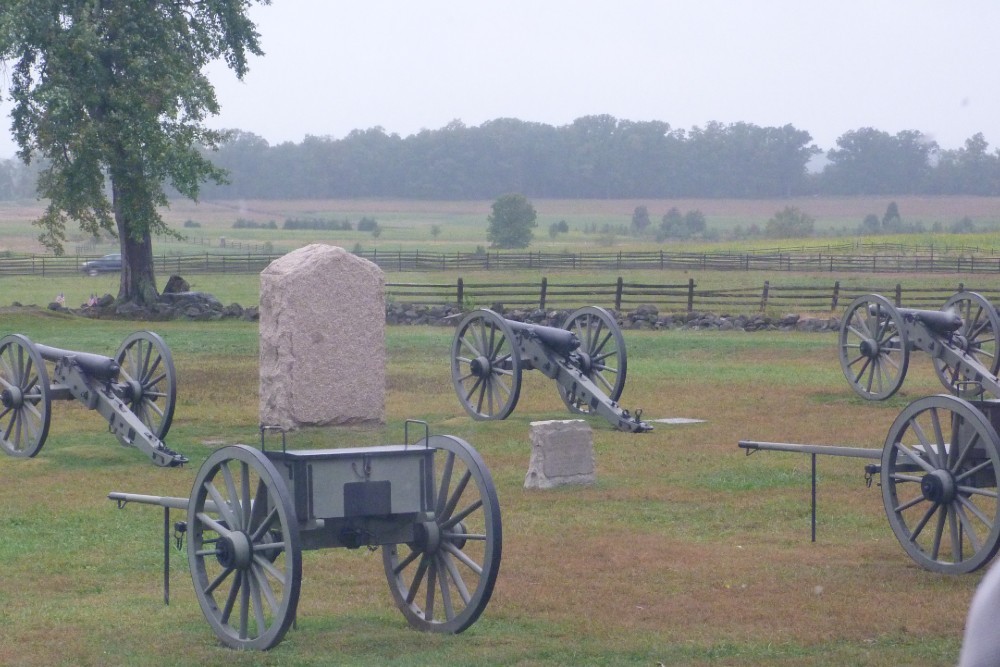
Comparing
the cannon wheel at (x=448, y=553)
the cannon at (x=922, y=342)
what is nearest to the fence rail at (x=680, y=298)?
the cannon at (x=922, y=342)

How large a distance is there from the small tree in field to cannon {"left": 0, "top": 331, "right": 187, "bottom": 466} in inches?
1873

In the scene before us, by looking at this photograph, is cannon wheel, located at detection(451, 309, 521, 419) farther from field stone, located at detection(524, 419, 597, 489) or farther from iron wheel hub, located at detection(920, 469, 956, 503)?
iron wheel hub, located at detection(920, 469, 956, 503)

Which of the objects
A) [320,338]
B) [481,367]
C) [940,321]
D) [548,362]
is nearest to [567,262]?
[940,321]

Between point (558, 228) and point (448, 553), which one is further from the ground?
point (558, 228)

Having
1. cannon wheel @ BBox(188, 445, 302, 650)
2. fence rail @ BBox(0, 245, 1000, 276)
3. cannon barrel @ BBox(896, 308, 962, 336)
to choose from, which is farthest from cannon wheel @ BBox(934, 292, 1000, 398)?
fence rail @ BBox(0, 245, 1000, 276)

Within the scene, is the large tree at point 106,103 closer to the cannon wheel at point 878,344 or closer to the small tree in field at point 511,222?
the cannon wheel at point 878,344

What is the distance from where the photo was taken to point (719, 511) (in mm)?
10039

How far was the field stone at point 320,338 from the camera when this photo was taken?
13680mm

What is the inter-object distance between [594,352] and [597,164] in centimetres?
6029

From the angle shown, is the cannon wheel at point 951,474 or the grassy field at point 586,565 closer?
the grassy field at point 586,565

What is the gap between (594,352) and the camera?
15.7 metres

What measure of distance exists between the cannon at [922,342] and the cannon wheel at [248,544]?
11.8 metres

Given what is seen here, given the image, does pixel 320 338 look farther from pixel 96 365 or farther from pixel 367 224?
pixel 367 224

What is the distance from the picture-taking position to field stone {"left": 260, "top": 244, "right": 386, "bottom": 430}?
13.7 metres
